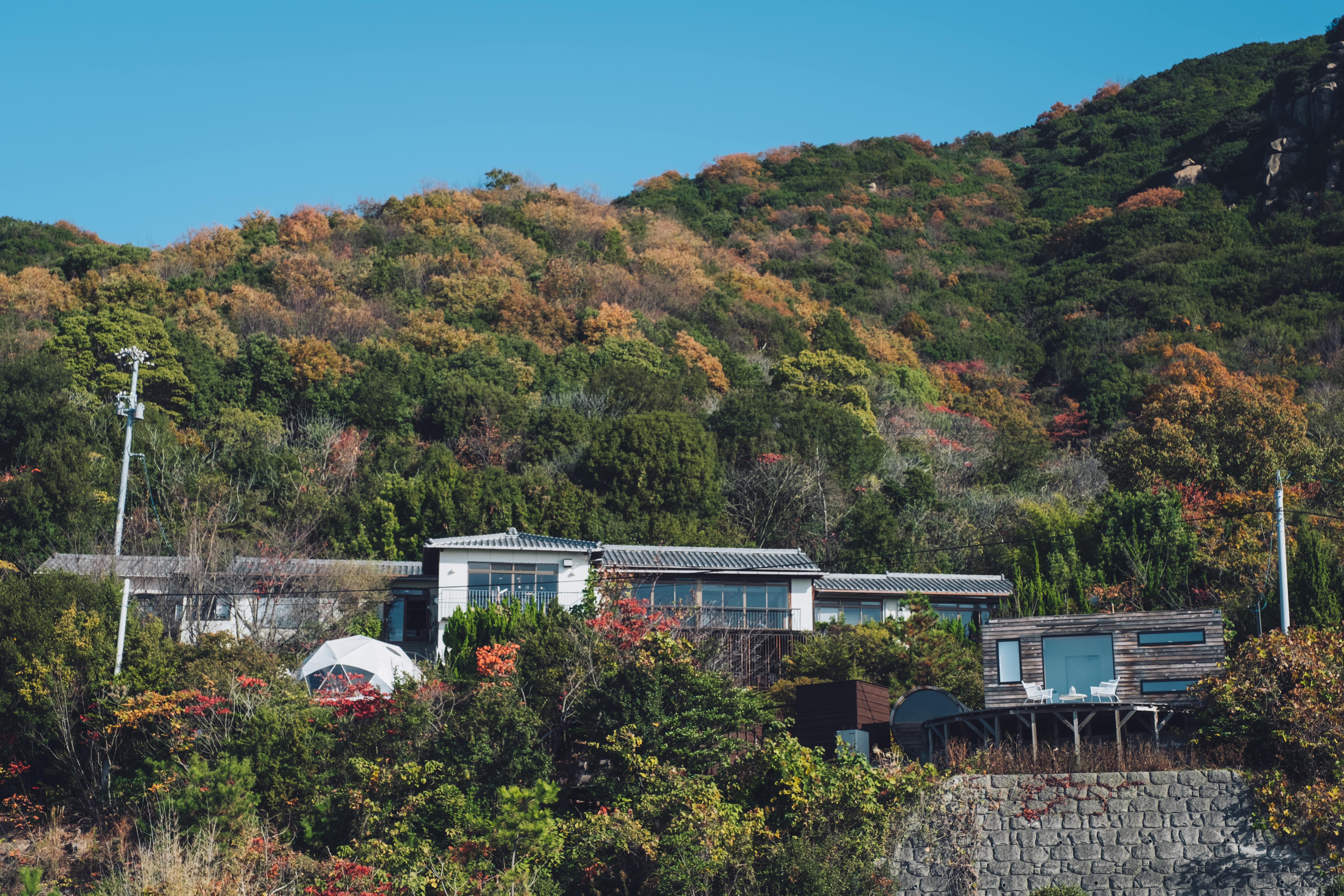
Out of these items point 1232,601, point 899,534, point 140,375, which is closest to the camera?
point 1232,601

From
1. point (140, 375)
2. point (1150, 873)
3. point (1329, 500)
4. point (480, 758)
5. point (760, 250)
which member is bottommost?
point (1150, 873)

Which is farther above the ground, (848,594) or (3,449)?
(3,449)

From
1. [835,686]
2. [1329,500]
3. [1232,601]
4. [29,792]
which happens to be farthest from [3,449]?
[1329,500]

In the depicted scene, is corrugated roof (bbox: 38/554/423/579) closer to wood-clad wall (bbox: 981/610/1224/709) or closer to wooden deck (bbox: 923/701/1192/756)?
wooden deck (bbox: 923/701/1192/756)

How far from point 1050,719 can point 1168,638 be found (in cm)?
292

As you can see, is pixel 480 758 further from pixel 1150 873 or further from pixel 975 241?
pixel 975 241

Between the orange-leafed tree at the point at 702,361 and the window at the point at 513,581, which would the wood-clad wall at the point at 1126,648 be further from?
the orange-leafed tree at the point at 702,361

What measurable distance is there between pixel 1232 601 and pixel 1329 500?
7722 mm

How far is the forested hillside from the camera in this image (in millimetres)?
38719

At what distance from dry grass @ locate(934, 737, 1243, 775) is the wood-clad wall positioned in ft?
3.65

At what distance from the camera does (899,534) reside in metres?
41.5

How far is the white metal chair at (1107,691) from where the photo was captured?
24.7 metres

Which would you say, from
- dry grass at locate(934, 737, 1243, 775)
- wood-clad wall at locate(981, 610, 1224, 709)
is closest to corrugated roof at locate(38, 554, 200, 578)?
wood-clad wall at locate(981, 610, 1224, 709)

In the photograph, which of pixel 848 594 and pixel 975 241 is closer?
pixel 848 594
